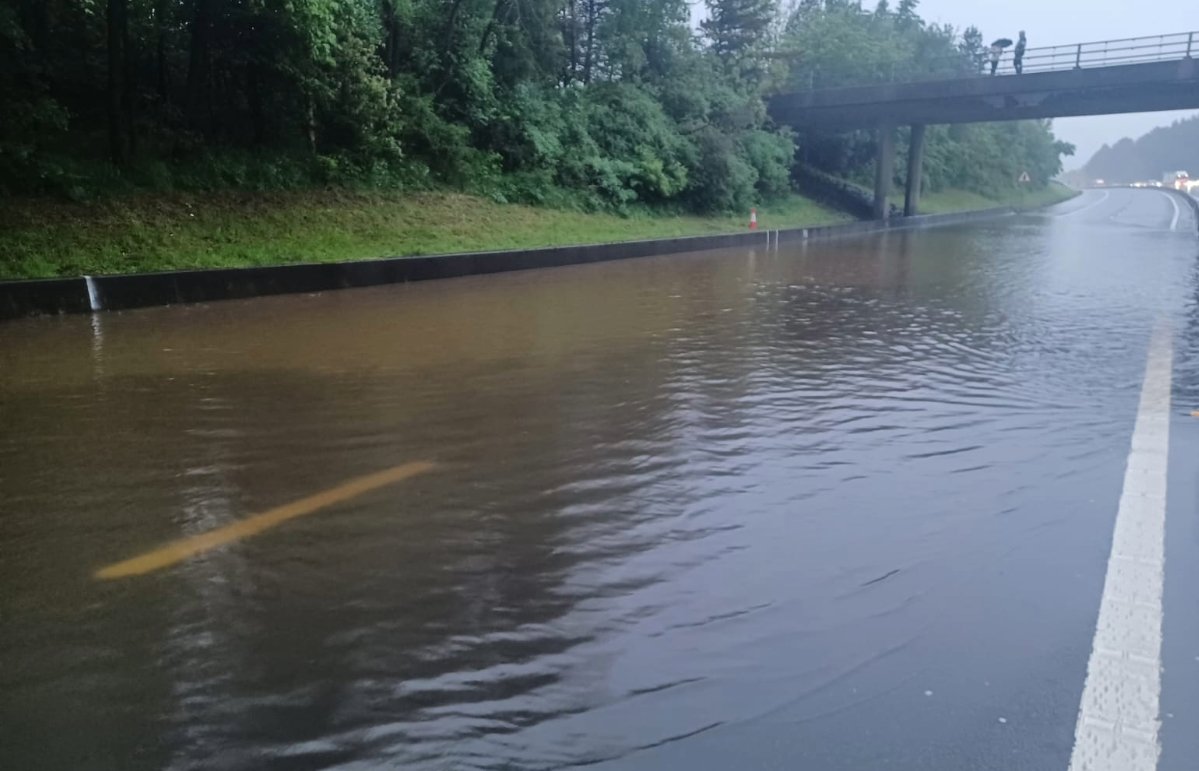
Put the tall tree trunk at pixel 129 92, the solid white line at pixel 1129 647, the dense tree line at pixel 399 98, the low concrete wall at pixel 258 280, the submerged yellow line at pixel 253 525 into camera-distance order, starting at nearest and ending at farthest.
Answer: the solid white line at pixel 1129 647, the submerged yellow line at pixel 253 525, the low concrete wall at pixel 258 280, the dense tree line at pixel 399 98, the tall tree trunk at pixel 129 92

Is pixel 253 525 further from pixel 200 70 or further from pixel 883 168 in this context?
pixel 883 168

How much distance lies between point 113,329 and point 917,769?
40.1ft

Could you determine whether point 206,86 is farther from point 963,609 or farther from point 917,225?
point 917,225

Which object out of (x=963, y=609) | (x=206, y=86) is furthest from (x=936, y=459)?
Answer: (x=206, y=86)

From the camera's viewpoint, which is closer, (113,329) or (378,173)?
(113,329)

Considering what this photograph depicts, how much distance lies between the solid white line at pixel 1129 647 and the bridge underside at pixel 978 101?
35.9 m

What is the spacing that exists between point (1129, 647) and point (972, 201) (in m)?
71.1

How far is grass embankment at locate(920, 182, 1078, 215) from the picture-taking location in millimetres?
60938

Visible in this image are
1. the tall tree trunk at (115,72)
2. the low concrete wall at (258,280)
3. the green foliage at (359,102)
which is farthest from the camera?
the green foliage at (359,102)

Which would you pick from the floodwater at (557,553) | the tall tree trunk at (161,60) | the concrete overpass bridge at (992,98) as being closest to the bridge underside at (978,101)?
the concrete overpass bridge at (992,98)

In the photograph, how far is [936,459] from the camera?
682 cm

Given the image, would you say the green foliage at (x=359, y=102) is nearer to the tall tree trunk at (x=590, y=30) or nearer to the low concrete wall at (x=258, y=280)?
the tall tree trunk at (x=590, y=30)

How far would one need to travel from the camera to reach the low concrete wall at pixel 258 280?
1355cm

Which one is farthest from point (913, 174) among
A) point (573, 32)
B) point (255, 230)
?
point (255, 230)
